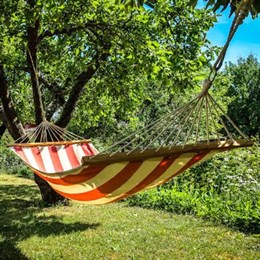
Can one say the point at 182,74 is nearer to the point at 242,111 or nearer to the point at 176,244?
the point at 176,244

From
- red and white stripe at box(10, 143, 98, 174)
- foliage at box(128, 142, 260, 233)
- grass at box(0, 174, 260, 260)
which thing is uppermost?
red and white stripe at box(10, 143, 98, 174)

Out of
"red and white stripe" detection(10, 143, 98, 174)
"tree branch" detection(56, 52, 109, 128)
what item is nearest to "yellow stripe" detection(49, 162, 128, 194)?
"red and white stripe" detection(10, 143, 98, 174)

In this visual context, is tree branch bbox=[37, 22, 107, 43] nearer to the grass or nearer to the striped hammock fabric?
the grass

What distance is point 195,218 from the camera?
5410 mm

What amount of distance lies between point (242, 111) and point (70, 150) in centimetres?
2692

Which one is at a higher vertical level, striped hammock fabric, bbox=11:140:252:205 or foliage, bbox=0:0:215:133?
foliage, bbox=0:0:215:133

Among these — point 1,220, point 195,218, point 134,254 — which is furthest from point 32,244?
point 195,218

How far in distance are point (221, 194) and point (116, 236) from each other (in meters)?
2.28

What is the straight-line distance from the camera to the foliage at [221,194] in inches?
198

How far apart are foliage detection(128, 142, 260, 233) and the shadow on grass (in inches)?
61.1

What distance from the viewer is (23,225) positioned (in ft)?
17.8

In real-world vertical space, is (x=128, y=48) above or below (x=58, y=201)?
above

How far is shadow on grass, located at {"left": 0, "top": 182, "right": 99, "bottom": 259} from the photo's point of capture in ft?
14.4

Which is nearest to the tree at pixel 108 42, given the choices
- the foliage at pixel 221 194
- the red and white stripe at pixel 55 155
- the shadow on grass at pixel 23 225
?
the shadow on grass at pixel 23 225
